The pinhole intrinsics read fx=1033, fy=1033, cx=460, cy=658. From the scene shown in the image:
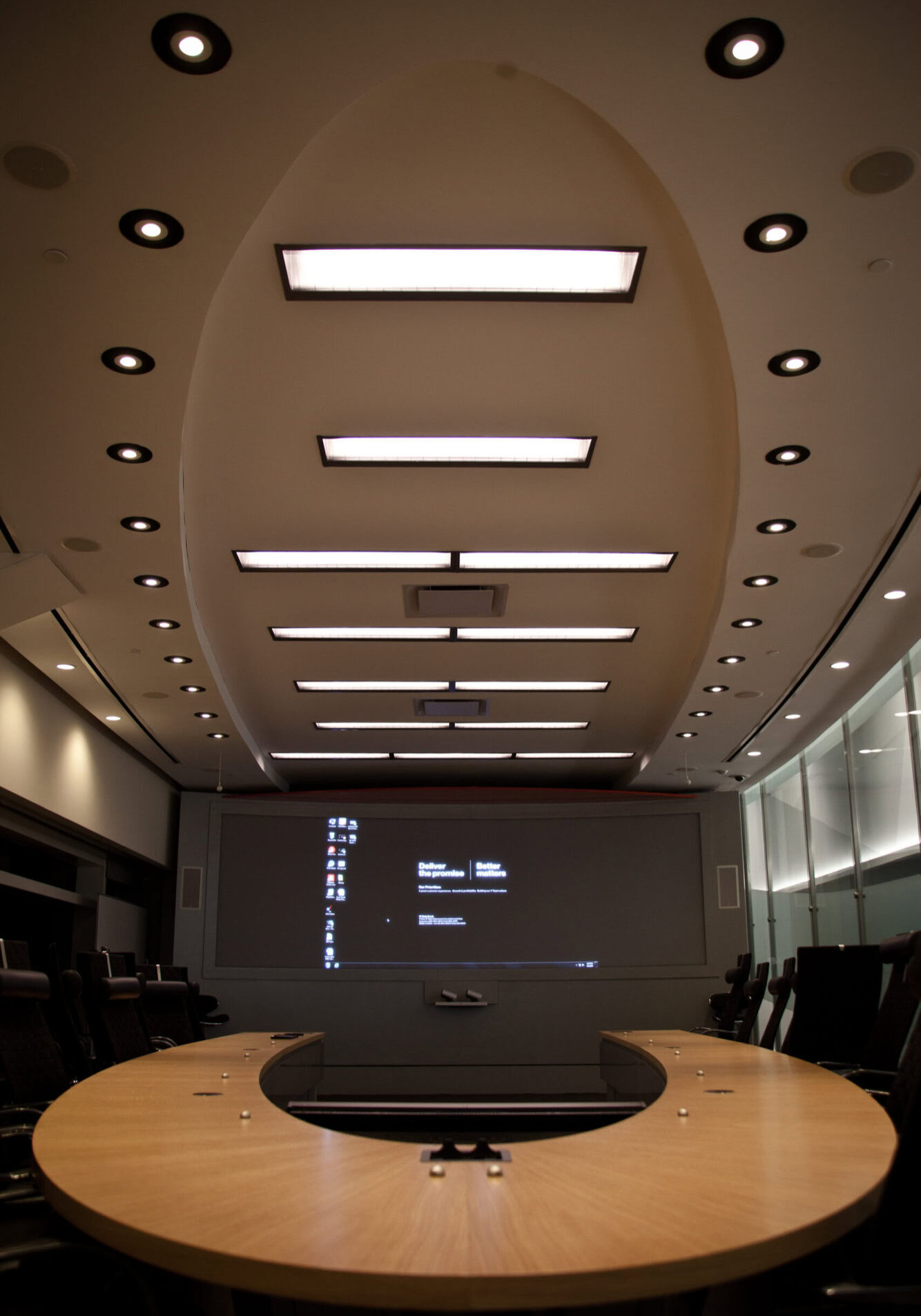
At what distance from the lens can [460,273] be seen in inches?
156

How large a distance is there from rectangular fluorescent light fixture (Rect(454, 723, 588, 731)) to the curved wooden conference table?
735 centimetres

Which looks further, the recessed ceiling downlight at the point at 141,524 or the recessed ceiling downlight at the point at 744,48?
the recessed ceiling downlight at the point at 141,524

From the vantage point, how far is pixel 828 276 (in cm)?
363

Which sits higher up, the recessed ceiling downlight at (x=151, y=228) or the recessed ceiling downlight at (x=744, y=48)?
the recessed ceiling downlight at (x=744, y=48)

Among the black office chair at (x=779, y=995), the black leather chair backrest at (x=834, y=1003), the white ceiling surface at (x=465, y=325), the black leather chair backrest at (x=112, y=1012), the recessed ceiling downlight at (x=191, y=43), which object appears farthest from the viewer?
the black office chair at (x=779, y=995)

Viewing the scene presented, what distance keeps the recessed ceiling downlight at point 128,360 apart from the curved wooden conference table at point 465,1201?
106 inches

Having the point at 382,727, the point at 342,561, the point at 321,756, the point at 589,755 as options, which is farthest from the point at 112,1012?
the point at 589,755

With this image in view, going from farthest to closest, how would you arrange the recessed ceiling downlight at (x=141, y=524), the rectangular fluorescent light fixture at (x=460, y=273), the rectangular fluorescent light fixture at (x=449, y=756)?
the rectangular fluorescent light fixture at (x=449, y=756) → the recessed ceiling downlight at (x=141, y=524) → the rectangular fluorescent light fixture at (x=460, y=273)

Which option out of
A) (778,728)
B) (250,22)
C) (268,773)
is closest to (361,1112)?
(250,22)

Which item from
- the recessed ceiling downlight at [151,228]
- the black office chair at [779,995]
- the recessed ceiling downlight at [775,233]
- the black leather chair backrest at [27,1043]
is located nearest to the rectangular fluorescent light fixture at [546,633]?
the black office chair at [779,995]

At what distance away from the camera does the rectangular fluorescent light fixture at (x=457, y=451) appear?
5156mm

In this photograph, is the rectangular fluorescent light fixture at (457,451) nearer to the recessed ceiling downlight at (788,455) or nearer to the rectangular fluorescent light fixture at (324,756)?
the recessed ceiling downlight at (788,455)

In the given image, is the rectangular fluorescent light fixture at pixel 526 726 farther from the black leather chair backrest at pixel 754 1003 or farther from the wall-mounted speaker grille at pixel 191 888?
the black leather chair backrest at pixel 754 1003

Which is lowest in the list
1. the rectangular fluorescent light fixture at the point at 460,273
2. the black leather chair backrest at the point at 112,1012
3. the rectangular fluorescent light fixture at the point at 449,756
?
the black leather chair backrest at the point at 112,1012
